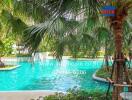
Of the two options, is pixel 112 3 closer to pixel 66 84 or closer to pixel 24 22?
pixel 24 22

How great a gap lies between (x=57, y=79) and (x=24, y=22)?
7.19 meters

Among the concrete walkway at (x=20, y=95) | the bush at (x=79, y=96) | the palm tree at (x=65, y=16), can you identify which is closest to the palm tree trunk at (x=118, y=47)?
the palm tree at (x=65, y=16)

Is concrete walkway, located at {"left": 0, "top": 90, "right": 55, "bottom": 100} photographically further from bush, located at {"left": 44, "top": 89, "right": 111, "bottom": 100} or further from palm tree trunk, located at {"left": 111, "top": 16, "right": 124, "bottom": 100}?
palm tree trunk, located at {"left": 111, "top": 16, "right": 124, "bottom": 100}

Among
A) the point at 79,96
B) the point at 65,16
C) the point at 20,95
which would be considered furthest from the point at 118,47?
the point at 20,95

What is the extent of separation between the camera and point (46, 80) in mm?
13344

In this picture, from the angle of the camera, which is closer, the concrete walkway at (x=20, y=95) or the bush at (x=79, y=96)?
the bush at (x=79, y=96)

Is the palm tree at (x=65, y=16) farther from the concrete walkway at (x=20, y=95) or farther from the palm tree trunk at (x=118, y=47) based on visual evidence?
the concrete walkway at (x=20, y=95)

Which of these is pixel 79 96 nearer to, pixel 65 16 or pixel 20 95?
pixel 20 95

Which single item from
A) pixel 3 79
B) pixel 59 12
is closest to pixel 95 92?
pixel 59 12

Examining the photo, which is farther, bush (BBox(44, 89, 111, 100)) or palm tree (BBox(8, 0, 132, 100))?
bush (BBox(44, 89, 111, 100))

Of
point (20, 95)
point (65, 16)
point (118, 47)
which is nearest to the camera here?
point (65, 16)

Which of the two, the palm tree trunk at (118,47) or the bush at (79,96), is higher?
the palm tree trunk at (118,47)

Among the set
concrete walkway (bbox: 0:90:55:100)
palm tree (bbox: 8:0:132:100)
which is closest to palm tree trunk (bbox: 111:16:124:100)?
palm tree (bbox: 8:0:132:100)

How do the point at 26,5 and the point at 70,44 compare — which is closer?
the point at 26,5
